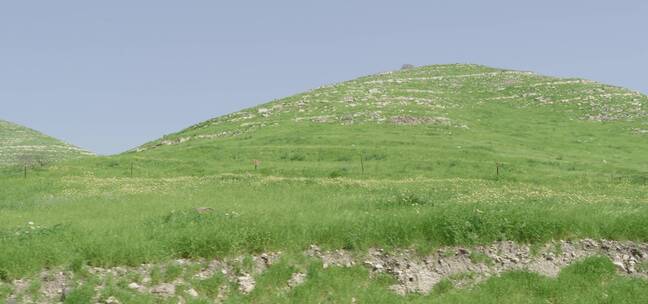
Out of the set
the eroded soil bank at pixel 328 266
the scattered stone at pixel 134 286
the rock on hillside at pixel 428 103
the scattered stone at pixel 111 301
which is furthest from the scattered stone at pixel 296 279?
the rock on hillside at pixel 428 103

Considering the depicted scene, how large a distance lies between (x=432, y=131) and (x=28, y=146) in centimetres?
6320

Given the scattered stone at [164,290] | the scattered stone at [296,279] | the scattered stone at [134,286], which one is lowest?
the scattered stone at [296,279]

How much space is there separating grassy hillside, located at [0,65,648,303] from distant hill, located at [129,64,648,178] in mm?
357

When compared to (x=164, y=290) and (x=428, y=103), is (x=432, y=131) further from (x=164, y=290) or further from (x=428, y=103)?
(x=164, y=290)

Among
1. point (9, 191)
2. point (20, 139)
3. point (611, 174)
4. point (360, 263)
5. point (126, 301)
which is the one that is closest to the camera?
point (126, 301)

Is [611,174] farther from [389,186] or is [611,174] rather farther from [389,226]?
[389,226]

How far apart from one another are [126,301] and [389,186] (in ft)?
75.3

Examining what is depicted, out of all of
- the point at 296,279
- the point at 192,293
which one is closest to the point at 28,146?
the point at 192,293

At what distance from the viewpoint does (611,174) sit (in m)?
44.7

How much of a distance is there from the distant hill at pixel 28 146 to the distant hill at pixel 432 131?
1652cm

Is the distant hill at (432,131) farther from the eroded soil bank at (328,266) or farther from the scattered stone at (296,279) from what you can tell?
the scattered stone at (296,279)

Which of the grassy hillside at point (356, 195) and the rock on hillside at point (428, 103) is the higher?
the rock on hillside at point (428, 103)

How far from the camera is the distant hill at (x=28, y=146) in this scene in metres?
76.8

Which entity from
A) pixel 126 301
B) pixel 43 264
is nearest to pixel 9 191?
pixel 43 264
